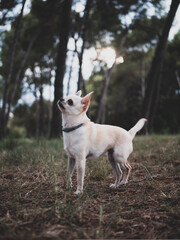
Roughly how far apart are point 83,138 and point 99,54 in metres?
13.5

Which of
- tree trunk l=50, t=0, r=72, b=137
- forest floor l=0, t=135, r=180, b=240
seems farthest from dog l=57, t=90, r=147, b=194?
tree trunk l=50, t=0, r=72, b=137

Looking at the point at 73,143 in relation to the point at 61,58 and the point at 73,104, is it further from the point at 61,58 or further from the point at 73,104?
the point at 61,58

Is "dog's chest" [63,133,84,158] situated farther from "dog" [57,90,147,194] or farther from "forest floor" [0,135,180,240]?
"forest floor" [0,135,180,240]

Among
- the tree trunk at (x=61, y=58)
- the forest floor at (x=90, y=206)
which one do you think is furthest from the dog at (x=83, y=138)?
the tree trunk at (x=61, y=58)

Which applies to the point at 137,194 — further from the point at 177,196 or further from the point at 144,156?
the point at 144,156

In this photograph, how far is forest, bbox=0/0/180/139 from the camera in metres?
8.41

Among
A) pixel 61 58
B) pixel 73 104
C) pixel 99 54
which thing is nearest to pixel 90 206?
pixel 73 104

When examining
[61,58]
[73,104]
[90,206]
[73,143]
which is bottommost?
[90,206]

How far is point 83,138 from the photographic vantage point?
9.29ft

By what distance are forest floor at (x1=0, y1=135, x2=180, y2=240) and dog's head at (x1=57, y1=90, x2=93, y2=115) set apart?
1.08m

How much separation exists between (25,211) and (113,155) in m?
1.59

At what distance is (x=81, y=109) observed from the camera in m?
2.94

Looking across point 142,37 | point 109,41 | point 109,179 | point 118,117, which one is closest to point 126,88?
point 118,117

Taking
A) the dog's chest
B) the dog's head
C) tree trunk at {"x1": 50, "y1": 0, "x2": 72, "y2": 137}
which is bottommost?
the dog's chest
